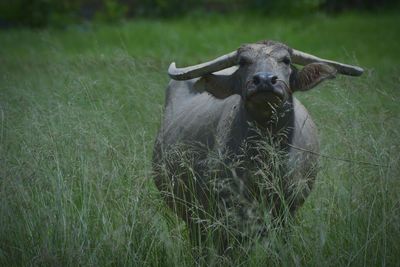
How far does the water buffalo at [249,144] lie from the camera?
16.5ft

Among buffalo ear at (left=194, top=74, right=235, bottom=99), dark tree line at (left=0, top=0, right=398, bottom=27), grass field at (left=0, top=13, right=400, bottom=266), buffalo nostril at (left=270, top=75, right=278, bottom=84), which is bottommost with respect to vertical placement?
dark tree line at (left=0, top=0, right=398, bottom=27)

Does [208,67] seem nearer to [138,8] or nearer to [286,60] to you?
[286,60]

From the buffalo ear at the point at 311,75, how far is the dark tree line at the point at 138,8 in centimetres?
1219

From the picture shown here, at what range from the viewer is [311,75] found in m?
5.40

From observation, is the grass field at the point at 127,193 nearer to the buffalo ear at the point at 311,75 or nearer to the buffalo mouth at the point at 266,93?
the buffalo ear at the point at 311,75

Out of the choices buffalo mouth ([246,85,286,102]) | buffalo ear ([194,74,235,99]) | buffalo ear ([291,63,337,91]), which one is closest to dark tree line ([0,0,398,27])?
buffalo ear ([194,74,235,99])

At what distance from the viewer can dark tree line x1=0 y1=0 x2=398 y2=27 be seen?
703 inches

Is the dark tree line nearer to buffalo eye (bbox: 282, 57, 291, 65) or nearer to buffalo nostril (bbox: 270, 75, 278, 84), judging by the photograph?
buffalo eye (bbox: 282, 57, 291, 65)

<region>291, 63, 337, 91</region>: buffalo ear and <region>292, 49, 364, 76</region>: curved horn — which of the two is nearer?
<region>291, 63, 337, 91</region>: buffalo ear

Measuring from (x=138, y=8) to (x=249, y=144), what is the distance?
1454cm

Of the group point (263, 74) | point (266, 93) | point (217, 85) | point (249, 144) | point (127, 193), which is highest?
point (263, 74)

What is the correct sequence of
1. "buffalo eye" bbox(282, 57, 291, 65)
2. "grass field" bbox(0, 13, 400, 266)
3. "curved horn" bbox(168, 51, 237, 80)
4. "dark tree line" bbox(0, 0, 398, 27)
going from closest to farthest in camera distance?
1. "grass field" bbox(0, 13, 400, 266)
2. "buffalo eye" bbox(282, 57, 291, 65)
3. "curved horn" bbox(168, 51, 237, 80)
4. "dark tree line" bbox(0, 0, 398, 27)

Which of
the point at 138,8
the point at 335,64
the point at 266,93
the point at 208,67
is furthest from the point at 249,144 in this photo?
the point at 138,8

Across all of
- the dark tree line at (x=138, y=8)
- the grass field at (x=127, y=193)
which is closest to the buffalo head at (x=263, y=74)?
the grass field at (x=127, y=193)
